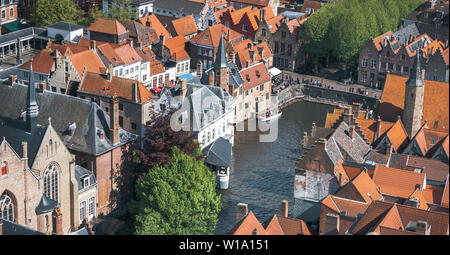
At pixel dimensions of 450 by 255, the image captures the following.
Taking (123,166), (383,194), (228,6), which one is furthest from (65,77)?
(228,6)

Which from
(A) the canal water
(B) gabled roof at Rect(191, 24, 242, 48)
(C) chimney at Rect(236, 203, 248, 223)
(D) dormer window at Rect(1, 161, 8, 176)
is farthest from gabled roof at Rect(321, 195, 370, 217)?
(B) gabled roof at Rect(191, 24, 242, 48)

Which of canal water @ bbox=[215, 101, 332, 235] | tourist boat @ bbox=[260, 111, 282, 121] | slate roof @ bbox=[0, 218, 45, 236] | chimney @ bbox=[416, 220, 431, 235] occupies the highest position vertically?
chimney @ bbox=[416, 220, 431, 235]

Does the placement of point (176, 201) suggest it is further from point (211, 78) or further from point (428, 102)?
point (211, 78)

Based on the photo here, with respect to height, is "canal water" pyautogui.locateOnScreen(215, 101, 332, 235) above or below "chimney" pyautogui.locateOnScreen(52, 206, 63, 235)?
below

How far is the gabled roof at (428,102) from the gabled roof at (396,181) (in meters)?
6.26

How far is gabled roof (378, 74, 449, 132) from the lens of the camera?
3603 centimetres

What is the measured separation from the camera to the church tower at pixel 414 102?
46844mm

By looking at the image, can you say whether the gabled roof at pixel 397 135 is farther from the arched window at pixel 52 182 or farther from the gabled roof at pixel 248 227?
the arched window at pixel 52 182

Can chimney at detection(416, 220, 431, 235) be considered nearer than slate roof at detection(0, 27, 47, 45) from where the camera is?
Yes

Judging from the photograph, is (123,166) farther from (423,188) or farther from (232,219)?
(423,188)

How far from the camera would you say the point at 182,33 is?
324 feet

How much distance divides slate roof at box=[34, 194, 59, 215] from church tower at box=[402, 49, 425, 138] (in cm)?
2523

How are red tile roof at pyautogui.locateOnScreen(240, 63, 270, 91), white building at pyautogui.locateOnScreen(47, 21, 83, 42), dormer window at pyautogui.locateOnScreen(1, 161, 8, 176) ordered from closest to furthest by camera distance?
dormer window at pyautogui.locateOnScreen(1, 161, 8, 176) → red tile roof at pyautogui.locateOnScreen(240, 63, 270, 91) → white building at pyautogui.locateOnScreen(47, 21, 83, 42)

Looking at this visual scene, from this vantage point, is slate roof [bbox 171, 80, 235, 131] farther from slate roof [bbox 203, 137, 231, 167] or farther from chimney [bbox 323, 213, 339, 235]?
chimney [bbox 323, 213, 339, 235]
